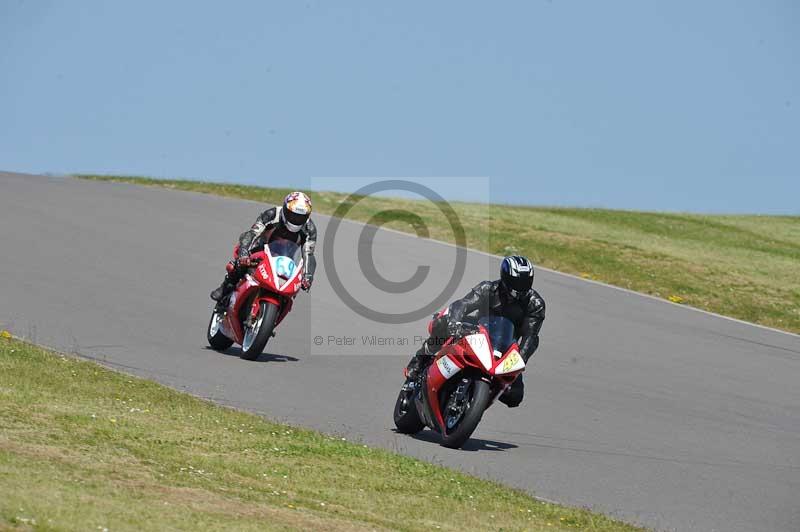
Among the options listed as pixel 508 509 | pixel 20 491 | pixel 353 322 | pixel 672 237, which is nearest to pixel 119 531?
pixel 20 491

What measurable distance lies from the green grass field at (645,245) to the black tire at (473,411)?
1370 centimetres

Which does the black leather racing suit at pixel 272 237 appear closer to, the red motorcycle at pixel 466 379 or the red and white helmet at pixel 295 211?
the red and white helmet at pixel 295 211

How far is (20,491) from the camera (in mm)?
7004

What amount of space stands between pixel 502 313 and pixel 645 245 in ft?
70.8

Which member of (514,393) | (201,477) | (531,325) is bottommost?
(201,477)

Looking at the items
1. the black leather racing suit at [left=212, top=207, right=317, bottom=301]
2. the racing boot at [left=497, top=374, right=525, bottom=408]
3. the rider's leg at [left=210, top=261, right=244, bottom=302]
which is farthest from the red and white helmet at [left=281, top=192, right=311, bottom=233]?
the racing boot at [left=497, top=374, right=525, bottom=408]

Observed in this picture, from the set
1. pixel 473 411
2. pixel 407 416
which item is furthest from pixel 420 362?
pixel 473 411

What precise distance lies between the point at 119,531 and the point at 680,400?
10.2 m

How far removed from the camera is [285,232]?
15281mm

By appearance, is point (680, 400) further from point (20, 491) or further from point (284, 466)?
point (20, 491)

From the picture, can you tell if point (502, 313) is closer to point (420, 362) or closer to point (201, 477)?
point (420, 362)

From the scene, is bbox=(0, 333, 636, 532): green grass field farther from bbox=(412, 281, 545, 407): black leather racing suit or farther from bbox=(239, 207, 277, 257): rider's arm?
bbox=(239, 207, 277, 257): rider's arm

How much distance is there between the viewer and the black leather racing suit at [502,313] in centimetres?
1157

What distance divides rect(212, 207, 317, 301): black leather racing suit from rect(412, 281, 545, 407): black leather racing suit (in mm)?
3730
